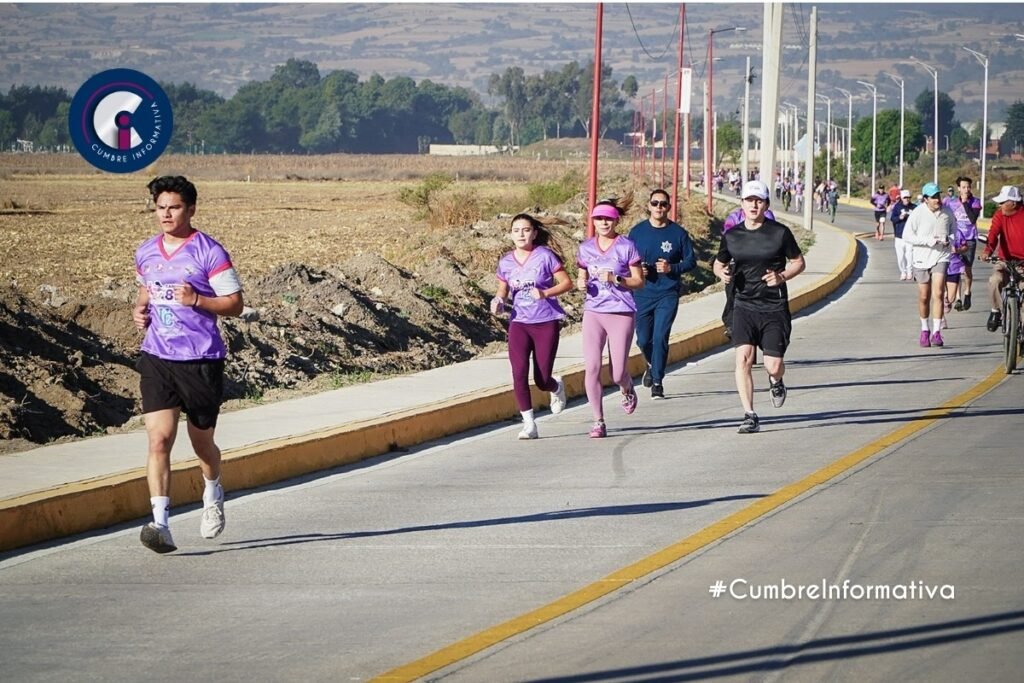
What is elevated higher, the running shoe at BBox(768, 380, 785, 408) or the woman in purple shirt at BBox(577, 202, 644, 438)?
the woman in purple shirt at BBox(577, 202, 644, 438)

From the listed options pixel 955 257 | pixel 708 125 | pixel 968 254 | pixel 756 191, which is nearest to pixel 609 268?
pixel 756 191

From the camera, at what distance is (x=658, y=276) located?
16516 millimetres

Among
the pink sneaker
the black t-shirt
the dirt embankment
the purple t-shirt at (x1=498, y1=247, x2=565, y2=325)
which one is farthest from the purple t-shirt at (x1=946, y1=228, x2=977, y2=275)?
the purple t-shirt at (x1=498, y1=247, x2=565, y2=325)

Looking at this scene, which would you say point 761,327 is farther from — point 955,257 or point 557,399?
point 955,257

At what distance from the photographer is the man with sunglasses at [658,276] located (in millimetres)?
16438

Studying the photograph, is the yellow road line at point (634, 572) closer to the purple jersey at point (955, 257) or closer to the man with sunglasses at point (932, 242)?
the man with sunglasses at point (932, 242)

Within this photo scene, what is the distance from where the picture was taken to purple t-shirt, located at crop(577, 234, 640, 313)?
46.6 ft

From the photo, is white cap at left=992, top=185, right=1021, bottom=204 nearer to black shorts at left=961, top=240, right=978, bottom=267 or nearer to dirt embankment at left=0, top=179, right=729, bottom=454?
black shorts at left=961, top=240, right=978, bottom=267

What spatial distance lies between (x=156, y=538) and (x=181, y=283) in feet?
4.30

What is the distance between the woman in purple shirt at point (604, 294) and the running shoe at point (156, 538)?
5423mm

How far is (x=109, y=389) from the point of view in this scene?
15.9 metres

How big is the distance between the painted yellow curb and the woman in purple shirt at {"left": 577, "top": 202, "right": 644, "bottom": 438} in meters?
1.30

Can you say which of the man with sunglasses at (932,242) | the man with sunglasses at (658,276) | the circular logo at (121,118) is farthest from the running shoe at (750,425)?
the man with sunglasses at (932,242)

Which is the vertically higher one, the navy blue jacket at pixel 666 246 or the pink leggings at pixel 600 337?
the navy blue jacket at pixel 666 246
